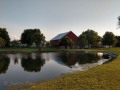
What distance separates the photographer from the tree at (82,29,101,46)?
112438 millimetres

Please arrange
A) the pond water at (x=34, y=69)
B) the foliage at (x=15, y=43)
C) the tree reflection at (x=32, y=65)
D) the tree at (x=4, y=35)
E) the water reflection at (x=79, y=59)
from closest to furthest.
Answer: the pond water at (x=34, y=69) → the tree reflection at (x=32, y=65) → the water reflection at (x=79, y=59) → the tree at (x=4, y=35) → the foliage at (x=15, y=43)

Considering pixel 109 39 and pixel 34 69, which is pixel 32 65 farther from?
pixel 109 39

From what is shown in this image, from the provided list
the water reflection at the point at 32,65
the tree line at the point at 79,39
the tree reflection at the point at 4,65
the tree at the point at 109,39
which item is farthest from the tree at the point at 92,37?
the tree reflection at the point at 4,65

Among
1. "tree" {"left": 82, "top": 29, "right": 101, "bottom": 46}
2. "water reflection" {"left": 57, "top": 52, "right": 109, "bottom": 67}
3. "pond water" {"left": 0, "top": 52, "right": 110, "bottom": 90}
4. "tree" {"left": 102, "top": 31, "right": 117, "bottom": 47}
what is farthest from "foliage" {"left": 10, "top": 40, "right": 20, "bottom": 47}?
"pond water" {"left": 0, "top": 52, "right": 110, "bottom": 90}

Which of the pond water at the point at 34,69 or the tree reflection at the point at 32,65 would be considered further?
the tree reflection at the point at 32,65

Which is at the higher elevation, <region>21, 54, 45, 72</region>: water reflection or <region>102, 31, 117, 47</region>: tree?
<region>102, 31, 117, 47</region>: tree

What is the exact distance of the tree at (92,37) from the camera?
A: 369 ft

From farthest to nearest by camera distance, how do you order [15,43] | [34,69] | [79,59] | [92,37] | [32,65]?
[15,43] → [92,37] → [79,59] → [32,65] → [34,69]

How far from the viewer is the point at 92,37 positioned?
4439 inches

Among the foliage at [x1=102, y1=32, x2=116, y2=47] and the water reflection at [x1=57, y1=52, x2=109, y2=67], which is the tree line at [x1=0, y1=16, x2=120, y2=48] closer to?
the foliage at [x1=102, y1=32, x2=116, y2=47]

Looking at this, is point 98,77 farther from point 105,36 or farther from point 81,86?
point 105,36

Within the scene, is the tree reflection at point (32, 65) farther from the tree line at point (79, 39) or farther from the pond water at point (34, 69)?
the tree line at point (79, 39)

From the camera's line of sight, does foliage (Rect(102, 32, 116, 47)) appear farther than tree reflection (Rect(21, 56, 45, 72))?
Yes

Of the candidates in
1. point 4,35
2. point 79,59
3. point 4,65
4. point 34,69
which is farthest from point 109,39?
point 34,69
